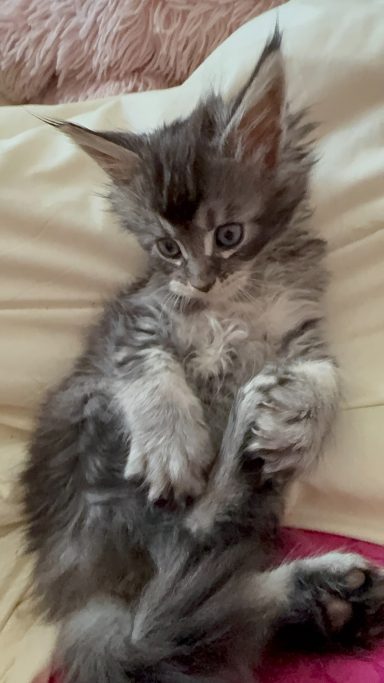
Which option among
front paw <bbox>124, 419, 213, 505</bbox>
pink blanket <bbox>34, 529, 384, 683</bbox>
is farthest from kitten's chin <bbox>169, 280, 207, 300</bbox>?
pink blanket <bbox>34, 529, 384, 683</bbox>

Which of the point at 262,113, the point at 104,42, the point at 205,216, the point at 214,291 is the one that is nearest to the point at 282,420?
the point at 214,291

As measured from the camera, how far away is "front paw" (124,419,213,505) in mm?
1304

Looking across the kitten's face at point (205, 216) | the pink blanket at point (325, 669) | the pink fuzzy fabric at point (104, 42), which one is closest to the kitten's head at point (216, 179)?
the kitten's face at point (205, 216)

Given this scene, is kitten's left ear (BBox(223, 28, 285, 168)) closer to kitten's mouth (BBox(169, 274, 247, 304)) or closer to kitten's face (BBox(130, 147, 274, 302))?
kitten's face (BBox(130, 147, 274, 302))

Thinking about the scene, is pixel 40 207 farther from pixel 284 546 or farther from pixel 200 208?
pixel 284 546

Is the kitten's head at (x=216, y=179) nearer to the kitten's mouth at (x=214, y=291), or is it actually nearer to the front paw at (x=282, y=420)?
the kitten's mouth at (x=214, y=291)

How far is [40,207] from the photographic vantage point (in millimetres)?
1651

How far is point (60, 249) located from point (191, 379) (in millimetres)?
388

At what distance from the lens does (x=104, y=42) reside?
6.19 feet

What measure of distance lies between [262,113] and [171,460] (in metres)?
0.56

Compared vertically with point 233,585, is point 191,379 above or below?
above

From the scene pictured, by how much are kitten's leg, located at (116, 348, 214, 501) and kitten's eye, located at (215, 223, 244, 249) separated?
210mm

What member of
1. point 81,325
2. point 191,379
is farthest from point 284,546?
point 81,325

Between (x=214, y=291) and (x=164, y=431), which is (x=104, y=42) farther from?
(x=164, y=431)
